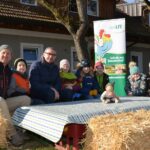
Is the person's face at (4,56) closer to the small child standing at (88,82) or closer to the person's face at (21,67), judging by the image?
the person's face at (21,67)

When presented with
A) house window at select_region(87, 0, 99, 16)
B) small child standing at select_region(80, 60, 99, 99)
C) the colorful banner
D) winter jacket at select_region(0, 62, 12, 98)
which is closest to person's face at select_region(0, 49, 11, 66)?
winter jacket at select_region(0, 62, 12, 98)

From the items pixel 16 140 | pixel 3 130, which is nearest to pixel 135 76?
pixel 16 140

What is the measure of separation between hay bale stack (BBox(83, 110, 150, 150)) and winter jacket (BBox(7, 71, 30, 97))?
6.66ft

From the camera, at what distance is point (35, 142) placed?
651 cm

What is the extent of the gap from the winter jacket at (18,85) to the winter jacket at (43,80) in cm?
16

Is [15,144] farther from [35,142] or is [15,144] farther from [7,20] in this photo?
[7,20]

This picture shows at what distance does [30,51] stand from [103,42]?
5.30 m

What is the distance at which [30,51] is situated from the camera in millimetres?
16484

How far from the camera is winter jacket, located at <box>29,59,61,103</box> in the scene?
729 centimetres

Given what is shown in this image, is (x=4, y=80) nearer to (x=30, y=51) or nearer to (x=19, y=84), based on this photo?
(x=19, y=84)

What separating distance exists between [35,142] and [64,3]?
414 inches

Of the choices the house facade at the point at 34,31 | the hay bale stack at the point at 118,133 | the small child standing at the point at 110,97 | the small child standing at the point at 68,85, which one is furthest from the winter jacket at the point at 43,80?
the house facade at the point at 34,31

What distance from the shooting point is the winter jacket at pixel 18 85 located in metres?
6.81

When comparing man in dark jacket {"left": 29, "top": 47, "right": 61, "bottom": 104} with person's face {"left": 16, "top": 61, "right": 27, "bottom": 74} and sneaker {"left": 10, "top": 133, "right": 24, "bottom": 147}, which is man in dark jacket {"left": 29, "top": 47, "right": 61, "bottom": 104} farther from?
sneaker {"left": 10, "top": 133, "right": 24, "bottom": 147}
